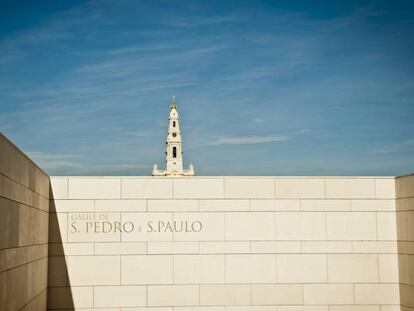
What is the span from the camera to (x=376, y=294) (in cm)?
1653

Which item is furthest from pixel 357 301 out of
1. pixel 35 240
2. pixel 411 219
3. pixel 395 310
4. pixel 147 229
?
pixel 35 240

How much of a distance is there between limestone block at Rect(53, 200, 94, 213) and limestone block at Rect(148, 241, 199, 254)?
1943 millimetres

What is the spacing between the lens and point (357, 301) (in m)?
16.5

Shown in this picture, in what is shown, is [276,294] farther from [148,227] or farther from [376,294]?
[148,227]

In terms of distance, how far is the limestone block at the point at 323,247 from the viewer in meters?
16.6

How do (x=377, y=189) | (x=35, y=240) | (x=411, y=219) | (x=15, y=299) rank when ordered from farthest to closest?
(x=377, y=189) < (x=411, y=219) < (x=35, y=240) < (x=15, y=299)

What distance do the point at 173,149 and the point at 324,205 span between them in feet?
299

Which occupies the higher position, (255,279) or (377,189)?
(377,189)

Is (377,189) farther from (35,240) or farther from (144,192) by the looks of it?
(35,240)

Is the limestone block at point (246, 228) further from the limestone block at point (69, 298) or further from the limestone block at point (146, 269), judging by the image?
the limestone block at point (69, 298)

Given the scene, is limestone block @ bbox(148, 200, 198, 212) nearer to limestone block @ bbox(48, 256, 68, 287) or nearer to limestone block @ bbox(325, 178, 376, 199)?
limestone block @ bbox(48, 256, 68, 287)

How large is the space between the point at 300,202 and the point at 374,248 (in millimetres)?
2422

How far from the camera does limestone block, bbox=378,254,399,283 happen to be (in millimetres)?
16594

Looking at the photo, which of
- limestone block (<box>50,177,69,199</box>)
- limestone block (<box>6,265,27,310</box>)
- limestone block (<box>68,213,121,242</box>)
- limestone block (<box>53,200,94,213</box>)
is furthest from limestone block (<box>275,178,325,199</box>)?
limestone block (<box>6,265,27,310</box>)
